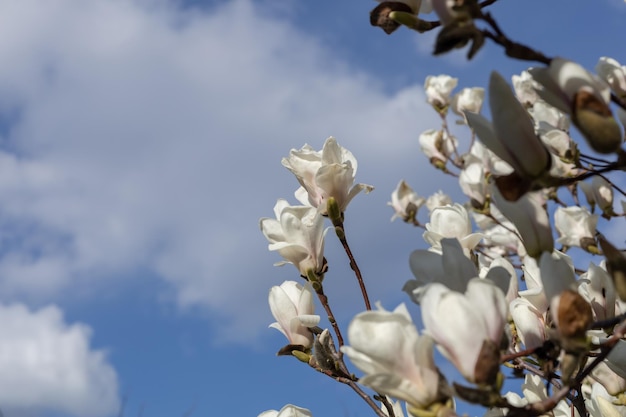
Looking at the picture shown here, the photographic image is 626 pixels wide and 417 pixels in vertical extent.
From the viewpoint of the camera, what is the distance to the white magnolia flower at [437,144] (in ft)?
18.7

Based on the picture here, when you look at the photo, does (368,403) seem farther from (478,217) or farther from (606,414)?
(478,217)

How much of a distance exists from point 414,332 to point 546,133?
8.96ft

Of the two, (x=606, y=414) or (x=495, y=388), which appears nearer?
(x=495, y=388)

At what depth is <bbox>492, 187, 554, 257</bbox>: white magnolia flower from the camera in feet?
4.75

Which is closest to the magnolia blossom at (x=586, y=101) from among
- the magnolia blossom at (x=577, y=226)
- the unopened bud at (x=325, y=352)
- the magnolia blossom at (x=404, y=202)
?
the unopened bud at (x=325, y=352)

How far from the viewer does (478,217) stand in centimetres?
577

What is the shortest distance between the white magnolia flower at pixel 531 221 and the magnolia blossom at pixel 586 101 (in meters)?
0.26

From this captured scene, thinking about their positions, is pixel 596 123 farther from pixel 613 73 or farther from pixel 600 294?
pixel 613 73

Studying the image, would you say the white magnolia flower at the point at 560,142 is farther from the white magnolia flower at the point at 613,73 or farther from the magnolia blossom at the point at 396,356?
the magnolia blossom at the point at 396,356

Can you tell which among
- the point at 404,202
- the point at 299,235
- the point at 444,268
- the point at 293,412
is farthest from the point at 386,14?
the point at 404,202

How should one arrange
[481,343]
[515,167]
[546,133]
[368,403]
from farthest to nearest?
[546,133], [368,403], [515,167], [481,343]

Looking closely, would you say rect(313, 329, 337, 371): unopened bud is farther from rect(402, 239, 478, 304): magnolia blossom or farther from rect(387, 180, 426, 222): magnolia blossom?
rect(387, 180, 426, 222): magnolia blossom

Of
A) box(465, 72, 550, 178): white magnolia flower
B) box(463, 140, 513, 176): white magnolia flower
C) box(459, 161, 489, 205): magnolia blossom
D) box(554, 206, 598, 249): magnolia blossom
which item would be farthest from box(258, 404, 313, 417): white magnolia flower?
box(459, 161, 489, 205): magnolia blossom

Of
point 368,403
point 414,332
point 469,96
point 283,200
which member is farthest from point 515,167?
point 469,96
